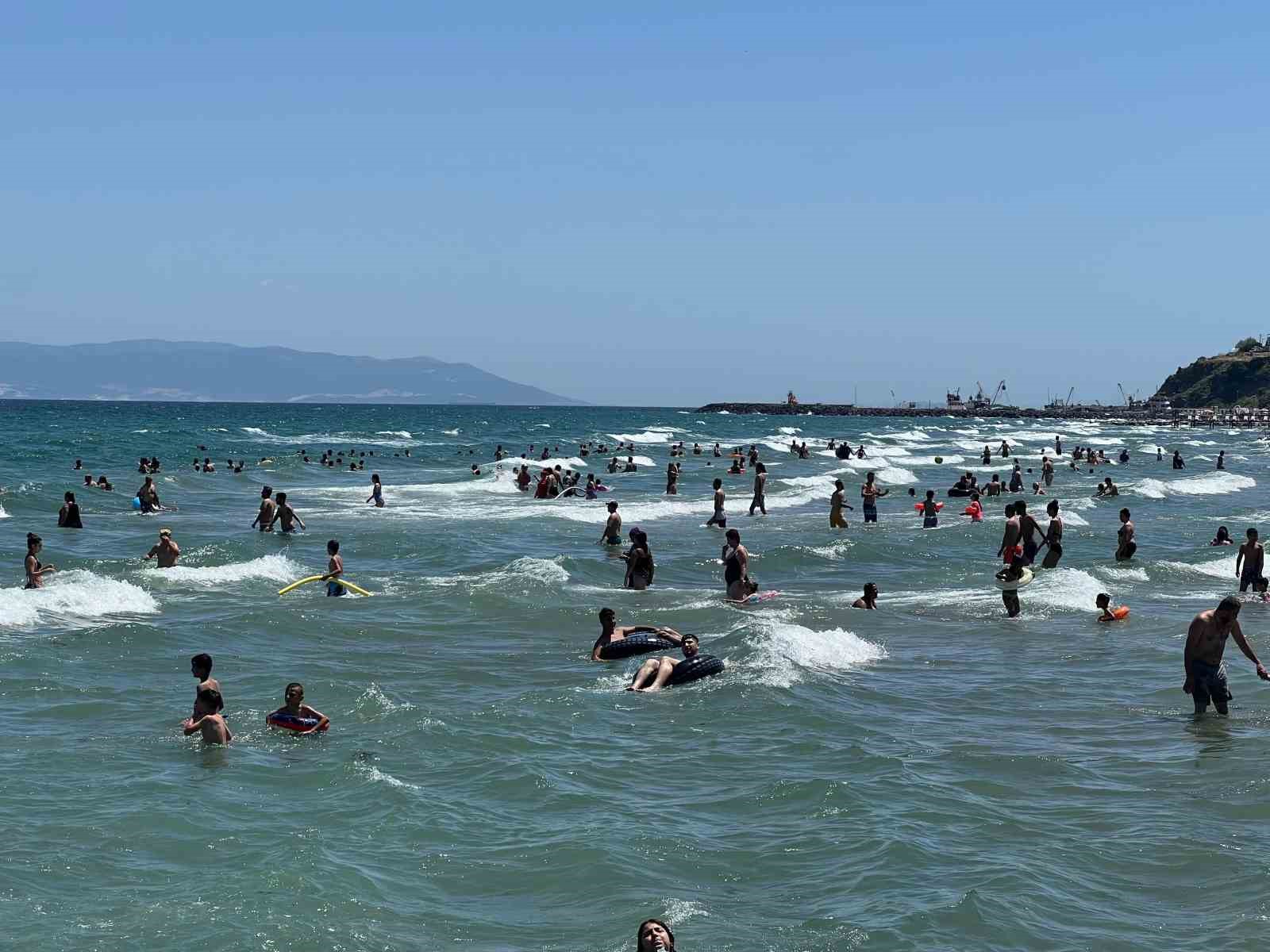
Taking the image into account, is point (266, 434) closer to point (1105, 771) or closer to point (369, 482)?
point (369, 482)

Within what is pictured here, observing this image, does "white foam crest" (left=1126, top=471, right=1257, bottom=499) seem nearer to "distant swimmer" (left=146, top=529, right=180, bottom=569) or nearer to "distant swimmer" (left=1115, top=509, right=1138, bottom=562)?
"distant swimmer" (left=1115, top=509, right=1138, bottom=562)

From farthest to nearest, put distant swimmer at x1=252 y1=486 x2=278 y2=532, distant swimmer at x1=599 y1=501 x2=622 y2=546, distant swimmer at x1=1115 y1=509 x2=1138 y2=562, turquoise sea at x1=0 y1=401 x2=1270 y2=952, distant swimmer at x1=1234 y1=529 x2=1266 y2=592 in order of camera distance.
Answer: distant swimmer at x1=252 y1=486 x2=278 y2=532
distant swimmer at x1=599 y1=501 x2=622 y2=546
distant swimmer at x1=1115 y1=509 x2=1138 y2=562
distant swimmer at x1=1234 y1=529 x2=1266 y2=592
turquoise sea at x1=0 y1=401 x2=1270 y2=952

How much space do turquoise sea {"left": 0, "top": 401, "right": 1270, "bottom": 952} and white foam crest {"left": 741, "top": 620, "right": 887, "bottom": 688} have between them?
0.30 ft

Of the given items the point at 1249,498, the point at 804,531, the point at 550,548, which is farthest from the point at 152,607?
the point at 1249,498

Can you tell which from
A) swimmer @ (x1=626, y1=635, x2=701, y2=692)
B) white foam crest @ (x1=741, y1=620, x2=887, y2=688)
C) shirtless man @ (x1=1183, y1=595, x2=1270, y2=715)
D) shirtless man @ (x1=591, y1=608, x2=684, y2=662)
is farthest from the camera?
shirtless man @ (x1=591, y1=608, x2=684, y2=662)

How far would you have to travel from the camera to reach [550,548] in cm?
2978

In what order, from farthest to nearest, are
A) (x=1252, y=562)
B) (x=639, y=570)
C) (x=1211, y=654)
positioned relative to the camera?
1. (x=639, y=570)
2. (x=1252, y=562)
3. (x=1211, y=654)

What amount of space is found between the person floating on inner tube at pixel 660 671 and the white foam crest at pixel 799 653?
0.70 meters

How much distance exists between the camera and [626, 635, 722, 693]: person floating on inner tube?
14.8m

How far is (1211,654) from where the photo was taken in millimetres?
13023

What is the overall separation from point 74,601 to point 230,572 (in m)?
4.25

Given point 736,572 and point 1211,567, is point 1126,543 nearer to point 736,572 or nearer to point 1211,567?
point 1211,567

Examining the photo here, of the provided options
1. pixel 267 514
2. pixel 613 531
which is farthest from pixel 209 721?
pixel 267 514

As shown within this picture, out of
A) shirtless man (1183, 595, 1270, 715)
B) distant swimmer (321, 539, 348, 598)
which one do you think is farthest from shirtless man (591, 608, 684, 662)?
shirtless man (1183, 595, 1270, 715)
